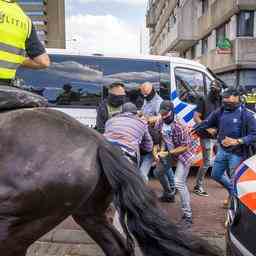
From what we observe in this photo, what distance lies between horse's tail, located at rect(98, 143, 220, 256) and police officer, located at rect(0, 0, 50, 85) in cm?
77

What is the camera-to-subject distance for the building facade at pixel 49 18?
11898mm

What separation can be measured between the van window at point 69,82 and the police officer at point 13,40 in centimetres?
585

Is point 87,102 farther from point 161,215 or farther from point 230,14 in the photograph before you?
point 230,14

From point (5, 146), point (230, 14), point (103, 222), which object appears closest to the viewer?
point (5, 146)

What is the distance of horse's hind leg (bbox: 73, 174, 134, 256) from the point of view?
273 centimetres

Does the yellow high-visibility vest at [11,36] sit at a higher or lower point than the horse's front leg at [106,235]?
higher

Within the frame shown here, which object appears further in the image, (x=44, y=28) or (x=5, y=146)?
(x=44, y=28)

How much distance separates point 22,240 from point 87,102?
638cm

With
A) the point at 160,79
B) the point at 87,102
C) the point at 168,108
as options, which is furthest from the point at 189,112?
the point at 168,108

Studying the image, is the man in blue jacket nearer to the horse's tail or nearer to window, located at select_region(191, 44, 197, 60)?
the horse's tail

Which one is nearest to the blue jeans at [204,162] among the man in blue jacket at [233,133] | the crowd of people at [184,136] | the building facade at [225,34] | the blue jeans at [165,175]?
the blue jeans at [165,175]

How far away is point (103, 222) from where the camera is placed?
2.83 meters

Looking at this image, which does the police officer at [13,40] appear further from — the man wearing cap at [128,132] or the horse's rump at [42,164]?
the man wearing cap at [128,132]

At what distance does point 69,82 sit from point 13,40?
6197 mm
